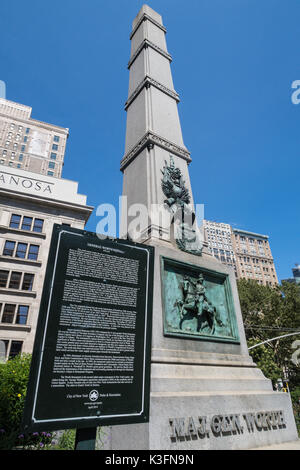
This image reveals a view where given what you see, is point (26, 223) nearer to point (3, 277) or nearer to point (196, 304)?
point (3, 277)

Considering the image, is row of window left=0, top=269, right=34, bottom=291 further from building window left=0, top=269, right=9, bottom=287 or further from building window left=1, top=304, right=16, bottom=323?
building window left=1, top=304, right=16, bottom=323

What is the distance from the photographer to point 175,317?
28.1 feet

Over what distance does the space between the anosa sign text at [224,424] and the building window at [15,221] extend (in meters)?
32.5

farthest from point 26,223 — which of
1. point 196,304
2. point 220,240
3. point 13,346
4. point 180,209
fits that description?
point 220,240

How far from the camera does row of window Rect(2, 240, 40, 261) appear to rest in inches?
1265

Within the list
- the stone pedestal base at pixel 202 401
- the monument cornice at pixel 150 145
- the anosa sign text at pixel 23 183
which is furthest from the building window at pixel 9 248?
the stone pedestal base at pixel 202 401

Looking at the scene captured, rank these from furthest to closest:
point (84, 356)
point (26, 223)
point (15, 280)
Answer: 1. point (26, 223)
2. point (15, 280)
3. point (84, 356)

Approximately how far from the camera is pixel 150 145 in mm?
13148

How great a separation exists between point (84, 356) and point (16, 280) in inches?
1213

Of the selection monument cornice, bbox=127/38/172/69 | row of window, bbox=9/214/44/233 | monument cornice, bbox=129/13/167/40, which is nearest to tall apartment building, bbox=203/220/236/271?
row of window, bbox=9/214/44/233

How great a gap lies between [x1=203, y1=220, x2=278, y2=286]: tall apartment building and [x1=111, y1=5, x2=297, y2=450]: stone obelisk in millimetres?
101709

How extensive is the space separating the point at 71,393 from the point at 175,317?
5329 mm

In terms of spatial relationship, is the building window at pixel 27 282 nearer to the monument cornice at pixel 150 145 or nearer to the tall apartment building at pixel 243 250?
the monument cornice at pixel 150 145

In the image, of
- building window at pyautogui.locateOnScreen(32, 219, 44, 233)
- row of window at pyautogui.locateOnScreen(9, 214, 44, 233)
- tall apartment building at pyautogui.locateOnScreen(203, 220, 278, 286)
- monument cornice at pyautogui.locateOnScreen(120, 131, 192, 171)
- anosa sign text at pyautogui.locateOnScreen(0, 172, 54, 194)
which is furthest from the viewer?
tall apartment building at pyautogui.locateOnScreen(203, 220, 278, 286)
